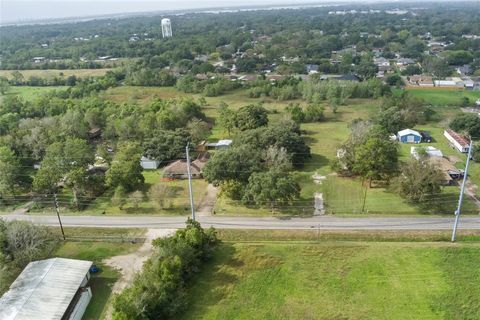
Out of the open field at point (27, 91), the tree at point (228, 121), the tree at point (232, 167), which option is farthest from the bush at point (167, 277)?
the open field at point (27, 91)

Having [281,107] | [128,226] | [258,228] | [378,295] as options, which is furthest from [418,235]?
[281,107]

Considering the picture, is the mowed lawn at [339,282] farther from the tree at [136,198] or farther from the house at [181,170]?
the house at [181,170]

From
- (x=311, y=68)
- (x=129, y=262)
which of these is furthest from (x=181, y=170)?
(x=311, y=68)

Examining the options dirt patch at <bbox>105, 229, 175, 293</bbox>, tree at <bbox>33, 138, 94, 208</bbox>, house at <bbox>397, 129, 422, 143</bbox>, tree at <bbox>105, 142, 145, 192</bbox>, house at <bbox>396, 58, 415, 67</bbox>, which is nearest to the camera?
dirt patch at <bbox>105, 229, 175, 293</bbox>

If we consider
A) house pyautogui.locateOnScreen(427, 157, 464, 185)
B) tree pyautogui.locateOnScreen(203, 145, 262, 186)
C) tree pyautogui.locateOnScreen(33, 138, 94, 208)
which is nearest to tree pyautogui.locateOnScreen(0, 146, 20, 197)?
tree pyautogui.locateOnScreen(33, 138, 94, 208)

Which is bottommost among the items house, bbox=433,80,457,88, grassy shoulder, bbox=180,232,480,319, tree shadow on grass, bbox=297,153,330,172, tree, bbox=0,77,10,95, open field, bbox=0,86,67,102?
house, bbox=433,80,457,88

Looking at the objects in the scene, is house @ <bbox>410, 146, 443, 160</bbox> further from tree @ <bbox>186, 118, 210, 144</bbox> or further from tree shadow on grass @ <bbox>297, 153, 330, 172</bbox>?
tree @ <bbox>186, 118, 210, 144</bbox>
